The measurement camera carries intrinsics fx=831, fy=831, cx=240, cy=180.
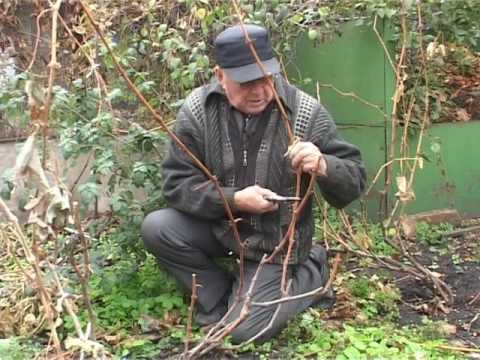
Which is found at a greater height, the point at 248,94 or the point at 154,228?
the point at 248,94

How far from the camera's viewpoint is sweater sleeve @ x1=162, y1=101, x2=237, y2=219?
392 cm

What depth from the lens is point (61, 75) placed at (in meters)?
5.49

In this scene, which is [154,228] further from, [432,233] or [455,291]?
[432,233]

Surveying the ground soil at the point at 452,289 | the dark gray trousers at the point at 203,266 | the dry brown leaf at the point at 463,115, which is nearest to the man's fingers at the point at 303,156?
the dark gray trousers at the point at 203,266

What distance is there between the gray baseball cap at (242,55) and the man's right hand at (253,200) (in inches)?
19.6

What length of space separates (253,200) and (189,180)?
1.25ft

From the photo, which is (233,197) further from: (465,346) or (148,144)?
(465,346)

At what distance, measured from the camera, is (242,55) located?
3713 mm

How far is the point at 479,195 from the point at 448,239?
0.65 meters

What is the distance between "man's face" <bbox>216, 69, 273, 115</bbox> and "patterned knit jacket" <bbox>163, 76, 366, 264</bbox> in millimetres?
71

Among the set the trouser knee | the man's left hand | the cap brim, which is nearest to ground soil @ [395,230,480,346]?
the man's left hand

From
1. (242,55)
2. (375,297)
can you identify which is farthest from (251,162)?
(375,297)

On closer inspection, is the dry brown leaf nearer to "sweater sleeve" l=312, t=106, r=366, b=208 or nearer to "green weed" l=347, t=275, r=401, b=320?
"green weed" l=347, t=275, r=401, b=320

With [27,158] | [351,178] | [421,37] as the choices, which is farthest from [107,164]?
[421,37]
